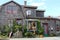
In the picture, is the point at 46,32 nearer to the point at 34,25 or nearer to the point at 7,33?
the point at 34,25

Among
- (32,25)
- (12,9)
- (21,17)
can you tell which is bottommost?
(32,25)

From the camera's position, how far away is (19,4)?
42.8 meters

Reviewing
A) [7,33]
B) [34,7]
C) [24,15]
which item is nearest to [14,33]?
[7,33]

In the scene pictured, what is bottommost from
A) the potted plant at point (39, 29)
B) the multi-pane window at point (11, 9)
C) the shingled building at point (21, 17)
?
the potted plant at point (39, 29)

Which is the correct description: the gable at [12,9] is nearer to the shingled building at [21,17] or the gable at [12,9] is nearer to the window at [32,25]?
the shingled building at [21,17]

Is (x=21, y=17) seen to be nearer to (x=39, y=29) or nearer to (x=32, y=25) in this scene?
(x=32, y=25)

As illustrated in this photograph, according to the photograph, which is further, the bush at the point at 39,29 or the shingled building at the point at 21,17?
the shingled building at the point at 21,17

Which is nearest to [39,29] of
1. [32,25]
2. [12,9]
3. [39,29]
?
[39,29]

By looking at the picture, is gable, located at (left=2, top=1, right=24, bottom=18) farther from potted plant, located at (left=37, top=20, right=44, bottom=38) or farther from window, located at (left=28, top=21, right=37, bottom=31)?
potted plant, located at (left=37, top=20, right=44, bottom=38)

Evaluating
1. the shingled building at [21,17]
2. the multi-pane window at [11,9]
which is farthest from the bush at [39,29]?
the multi-pane window at [11,9]

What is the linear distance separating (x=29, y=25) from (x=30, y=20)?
0.95m

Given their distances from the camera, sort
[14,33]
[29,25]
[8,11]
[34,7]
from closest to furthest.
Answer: [14,33] < [29,25] < [8,11] < [34,7]

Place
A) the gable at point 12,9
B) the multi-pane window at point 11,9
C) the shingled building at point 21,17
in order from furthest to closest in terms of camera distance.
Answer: the multi-pane window at point 11,9, the gable at point 12,9, the shingled building at point 21,17

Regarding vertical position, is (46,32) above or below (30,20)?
below
